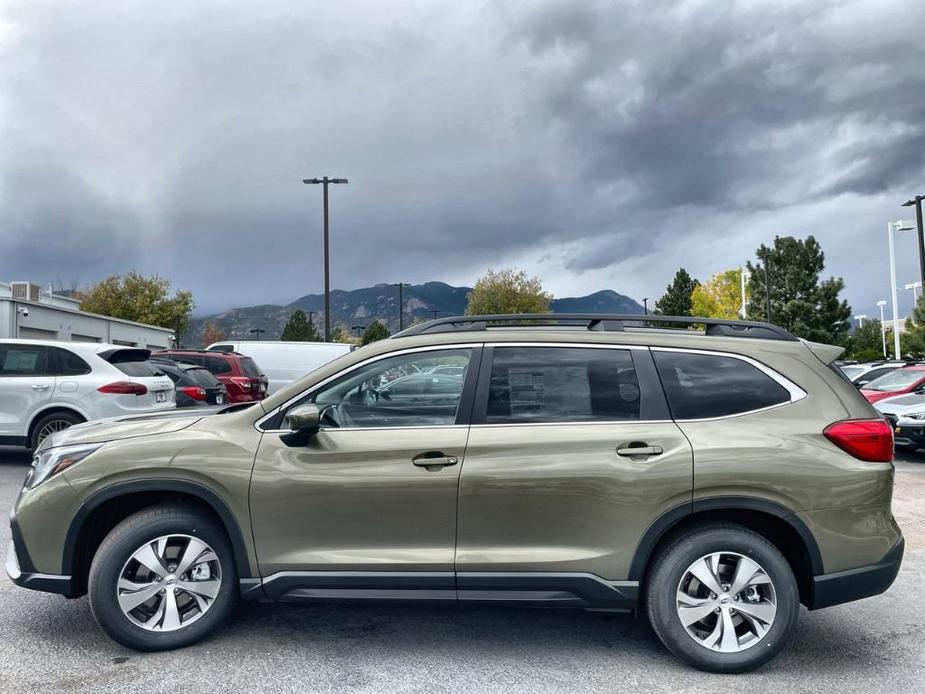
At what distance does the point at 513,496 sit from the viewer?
3523 millimetres

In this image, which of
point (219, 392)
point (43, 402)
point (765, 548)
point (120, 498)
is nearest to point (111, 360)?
point (43, 402)

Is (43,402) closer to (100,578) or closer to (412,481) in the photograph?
(100,578)

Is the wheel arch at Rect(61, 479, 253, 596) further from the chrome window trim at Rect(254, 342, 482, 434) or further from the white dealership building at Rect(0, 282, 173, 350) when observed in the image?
the white dealership building at Rect(0, 282, 173, 350)

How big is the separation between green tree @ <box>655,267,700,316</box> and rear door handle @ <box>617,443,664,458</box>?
5935cm

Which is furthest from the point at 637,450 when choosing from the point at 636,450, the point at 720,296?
the point at 720,296

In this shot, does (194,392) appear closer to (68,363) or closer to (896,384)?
(68,363)

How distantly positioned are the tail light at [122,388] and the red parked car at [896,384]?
1210cm

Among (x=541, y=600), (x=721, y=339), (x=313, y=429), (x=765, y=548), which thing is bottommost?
(x=541, y=600)

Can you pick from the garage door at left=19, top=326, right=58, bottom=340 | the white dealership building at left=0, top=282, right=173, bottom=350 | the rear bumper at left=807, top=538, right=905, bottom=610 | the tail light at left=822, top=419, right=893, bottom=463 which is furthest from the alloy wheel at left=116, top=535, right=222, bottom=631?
the garage door at left=19, top=326, right=58, bottom=340

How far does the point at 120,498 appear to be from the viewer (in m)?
3.77

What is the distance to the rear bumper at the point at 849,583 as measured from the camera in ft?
11.5

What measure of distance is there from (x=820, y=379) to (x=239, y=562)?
322 cm

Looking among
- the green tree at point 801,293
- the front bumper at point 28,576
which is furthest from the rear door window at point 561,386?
the green tree at point 801,293

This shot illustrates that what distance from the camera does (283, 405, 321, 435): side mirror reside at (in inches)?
137
